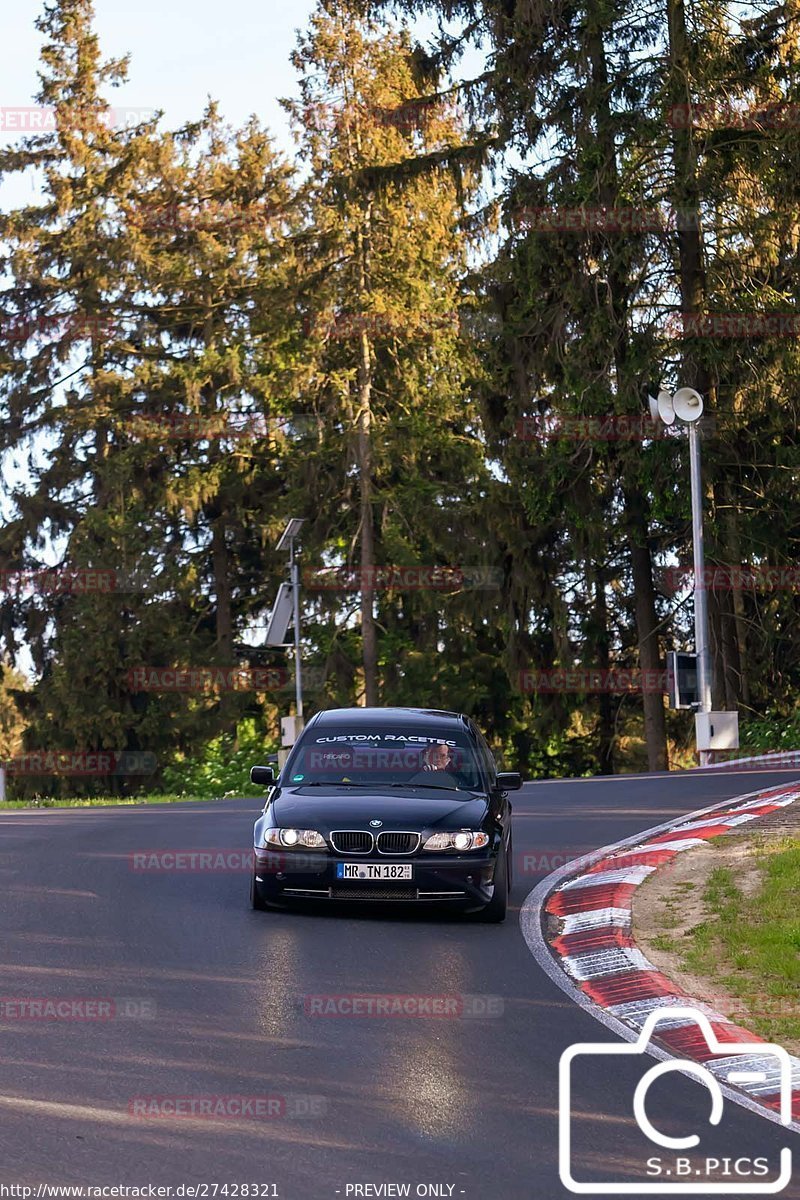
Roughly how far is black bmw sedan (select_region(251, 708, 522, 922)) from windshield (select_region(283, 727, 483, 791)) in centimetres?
1

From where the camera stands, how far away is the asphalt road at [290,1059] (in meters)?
6.20

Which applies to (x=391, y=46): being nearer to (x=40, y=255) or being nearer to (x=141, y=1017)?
(x=40, y=255)

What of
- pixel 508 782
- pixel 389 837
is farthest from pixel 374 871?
pixel 508 782

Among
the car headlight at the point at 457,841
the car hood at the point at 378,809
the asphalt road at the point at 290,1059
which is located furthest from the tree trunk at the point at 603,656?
the car headlight at the point at 457,841

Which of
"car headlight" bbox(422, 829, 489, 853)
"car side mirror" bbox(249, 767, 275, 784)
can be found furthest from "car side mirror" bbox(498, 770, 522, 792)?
"car side mirror" bbox(249, 767, 275, 784)

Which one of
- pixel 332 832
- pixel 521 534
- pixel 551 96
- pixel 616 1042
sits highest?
pixel 551 96

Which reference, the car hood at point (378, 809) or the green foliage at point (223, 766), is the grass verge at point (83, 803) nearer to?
the green foliage at point (223, 766)

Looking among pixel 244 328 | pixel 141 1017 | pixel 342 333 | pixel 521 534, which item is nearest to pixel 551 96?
pixel 521 534

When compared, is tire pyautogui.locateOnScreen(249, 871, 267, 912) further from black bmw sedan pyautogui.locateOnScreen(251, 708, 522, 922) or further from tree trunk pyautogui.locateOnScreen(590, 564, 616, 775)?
tree trunk pyautogui.locateOnScreen(590, 564, 616, 775)

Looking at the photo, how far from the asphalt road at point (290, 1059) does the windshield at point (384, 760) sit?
109 centimetres

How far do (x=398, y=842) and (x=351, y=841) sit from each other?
351mm

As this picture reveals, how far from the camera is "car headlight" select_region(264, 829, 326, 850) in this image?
12.6 m

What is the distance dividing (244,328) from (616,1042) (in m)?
48.8

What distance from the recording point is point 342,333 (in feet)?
173
